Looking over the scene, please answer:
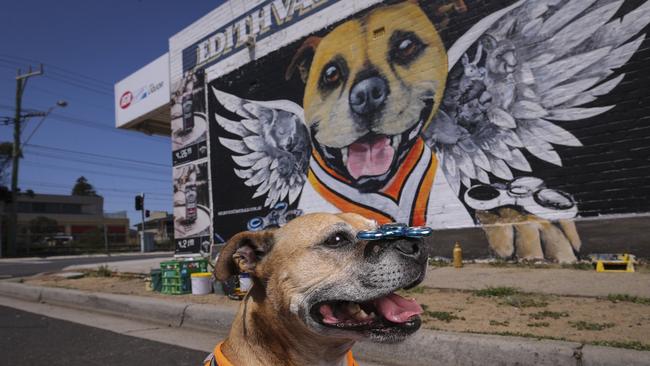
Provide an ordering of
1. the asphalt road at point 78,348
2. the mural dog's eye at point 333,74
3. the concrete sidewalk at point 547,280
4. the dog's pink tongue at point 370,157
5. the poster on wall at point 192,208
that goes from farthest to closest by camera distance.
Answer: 1. the poster on wall at point 192,208
2. the mural dog's eye at point 333,74
3. the dog's pink tongue at point 370,157
4. the concrete sidewalk at point 547,280
5. the asphalt road at point 78,348

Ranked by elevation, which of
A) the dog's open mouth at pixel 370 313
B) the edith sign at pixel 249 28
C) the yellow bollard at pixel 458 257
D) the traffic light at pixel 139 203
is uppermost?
the edith sign at pixel 249 28

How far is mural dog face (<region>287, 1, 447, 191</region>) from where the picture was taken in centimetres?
934

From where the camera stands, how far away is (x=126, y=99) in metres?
19.0

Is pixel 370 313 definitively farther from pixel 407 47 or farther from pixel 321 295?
pixel 407 47

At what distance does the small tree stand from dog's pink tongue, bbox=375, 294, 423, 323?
8276 centimetres

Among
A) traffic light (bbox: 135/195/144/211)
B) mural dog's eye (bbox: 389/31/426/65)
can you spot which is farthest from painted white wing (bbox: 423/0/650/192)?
traffic light (bbox: 135/195/144/211)

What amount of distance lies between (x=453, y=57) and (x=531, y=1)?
161 cm

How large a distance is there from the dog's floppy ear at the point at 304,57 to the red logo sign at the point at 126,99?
9.55 metres

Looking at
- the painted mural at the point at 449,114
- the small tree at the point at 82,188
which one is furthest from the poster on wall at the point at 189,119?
the small tree at the point at 82,188

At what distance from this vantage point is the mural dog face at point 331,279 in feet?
6.53

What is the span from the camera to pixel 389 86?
32.0 ft

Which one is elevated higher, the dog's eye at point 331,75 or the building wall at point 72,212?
the building wall at point 72,212

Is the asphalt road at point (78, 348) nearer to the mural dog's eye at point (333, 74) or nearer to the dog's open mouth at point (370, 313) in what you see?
the dog's open mouth at point (370, 313)

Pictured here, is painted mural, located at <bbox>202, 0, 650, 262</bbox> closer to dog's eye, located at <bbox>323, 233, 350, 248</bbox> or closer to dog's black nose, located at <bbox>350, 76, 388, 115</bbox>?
dog's black nose, located at <bbox>350, 76, 388, 115</bbox>
